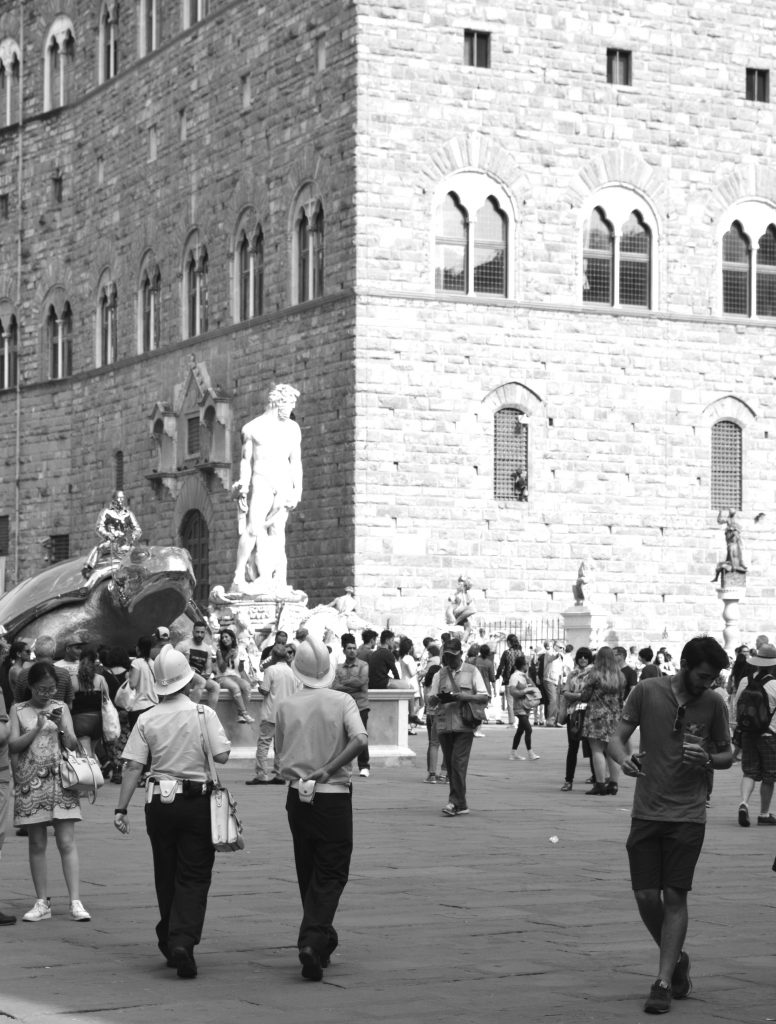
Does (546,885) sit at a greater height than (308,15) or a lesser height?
lesser

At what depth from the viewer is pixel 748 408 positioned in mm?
35312

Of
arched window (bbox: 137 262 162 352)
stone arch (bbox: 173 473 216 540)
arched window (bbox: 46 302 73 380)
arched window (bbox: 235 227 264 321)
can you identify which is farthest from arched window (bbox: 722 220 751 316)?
arched window (bbox: 46 302 73 380)

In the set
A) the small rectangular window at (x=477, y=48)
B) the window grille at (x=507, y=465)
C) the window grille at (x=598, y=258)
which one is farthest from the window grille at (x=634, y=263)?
the small rectangular window at (x=477, y=48)

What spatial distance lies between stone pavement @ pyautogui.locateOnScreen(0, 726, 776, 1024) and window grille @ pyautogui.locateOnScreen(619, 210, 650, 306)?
18906 millimetres

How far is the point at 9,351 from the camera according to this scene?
160 feet

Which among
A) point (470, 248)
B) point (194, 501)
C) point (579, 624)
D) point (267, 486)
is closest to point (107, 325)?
point (194, 501)

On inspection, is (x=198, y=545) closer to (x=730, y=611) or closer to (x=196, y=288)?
(x=196, y=288)

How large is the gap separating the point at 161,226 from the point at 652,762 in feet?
106

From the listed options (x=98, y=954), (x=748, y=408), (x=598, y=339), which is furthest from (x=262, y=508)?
(x=98, y=954)

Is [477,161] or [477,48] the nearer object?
[477,161]

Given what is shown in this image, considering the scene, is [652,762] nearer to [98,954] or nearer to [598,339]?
[98,954]

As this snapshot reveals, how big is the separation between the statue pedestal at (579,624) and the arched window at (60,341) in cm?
1635

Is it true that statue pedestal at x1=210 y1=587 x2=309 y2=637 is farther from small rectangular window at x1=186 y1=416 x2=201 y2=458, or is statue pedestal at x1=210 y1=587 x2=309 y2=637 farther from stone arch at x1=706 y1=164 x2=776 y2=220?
stone arch at x1=706 y1=164 x2=776 y2=220

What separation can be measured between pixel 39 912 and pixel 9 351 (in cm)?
3865
